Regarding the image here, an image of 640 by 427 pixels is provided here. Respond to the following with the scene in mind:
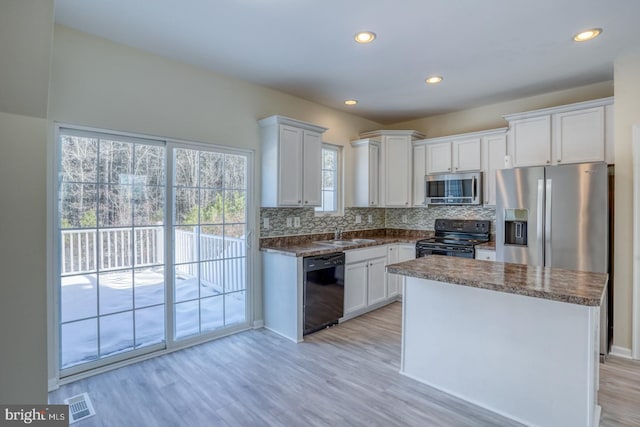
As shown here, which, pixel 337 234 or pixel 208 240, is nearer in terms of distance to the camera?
pixel 208 240

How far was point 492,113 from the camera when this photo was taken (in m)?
4.46

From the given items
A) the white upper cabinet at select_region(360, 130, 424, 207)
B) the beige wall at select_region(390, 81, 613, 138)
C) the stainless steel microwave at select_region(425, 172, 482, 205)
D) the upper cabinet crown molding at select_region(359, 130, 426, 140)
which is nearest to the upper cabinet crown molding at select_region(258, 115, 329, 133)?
the upper cabinet crown molding at select_region(359, 130, 426, 140)

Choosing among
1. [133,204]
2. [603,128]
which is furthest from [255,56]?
[603,128]

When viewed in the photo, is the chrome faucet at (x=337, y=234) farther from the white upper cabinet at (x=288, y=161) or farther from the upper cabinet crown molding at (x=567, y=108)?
the upper cabinet crown molding at (x=567, y=108)

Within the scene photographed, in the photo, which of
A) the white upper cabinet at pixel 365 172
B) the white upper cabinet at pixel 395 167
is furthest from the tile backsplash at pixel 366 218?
the white upper cabinet at pixel 395 167

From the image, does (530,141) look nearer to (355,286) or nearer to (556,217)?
(556,217)

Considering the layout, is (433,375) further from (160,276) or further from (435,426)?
→ (160,276)

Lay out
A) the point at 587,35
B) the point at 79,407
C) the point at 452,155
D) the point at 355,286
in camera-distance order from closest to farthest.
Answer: the point at 79,407 → the point at 587,35 → the point at 355,286 → the point at 452,155

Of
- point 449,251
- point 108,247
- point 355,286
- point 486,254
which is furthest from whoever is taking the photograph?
point 449,251

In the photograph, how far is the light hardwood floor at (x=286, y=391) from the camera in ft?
7.04

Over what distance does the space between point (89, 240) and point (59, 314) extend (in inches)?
23.8

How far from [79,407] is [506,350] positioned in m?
2.95

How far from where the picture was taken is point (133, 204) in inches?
115

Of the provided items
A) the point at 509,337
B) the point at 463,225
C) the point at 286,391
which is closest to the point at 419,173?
the point at 463,225
